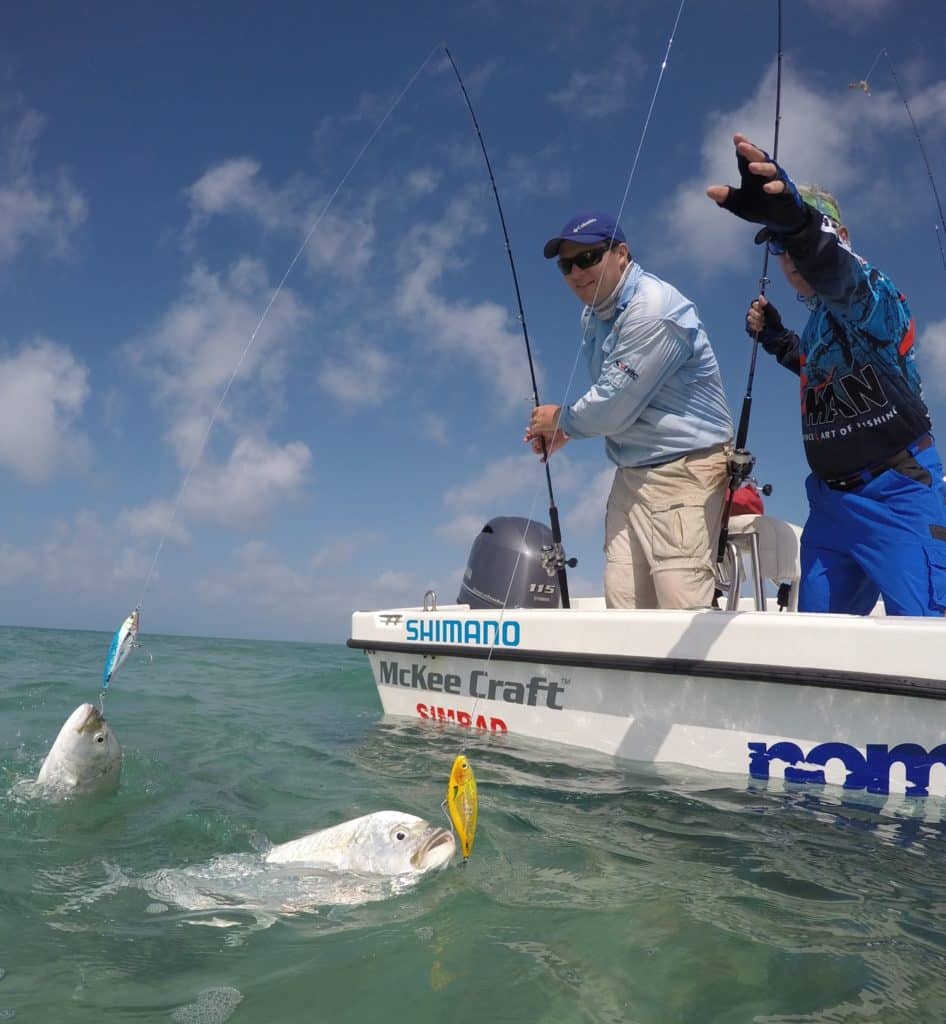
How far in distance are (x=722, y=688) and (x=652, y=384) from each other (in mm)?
1420

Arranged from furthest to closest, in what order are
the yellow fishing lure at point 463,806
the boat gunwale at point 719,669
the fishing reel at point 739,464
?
the fishing reel at point 739,464 → the boat gunwale at point 719,669 → the yellow fishing lure at point 463,806

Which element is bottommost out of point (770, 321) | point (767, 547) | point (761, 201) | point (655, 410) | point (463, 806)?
point (463, 806)

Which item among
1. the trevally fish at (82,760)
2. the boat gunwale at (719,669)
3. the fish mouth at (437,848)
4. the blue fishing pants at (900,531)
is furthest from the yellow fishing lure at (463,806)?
the blue fishing pants at (900,531)

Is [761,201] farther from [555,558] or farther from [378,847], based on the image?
[555,558]

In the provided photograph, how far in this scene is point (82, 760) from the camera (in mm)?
3117

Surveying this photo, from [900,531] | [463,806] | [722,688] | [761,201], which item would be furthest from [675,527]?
[463,806]

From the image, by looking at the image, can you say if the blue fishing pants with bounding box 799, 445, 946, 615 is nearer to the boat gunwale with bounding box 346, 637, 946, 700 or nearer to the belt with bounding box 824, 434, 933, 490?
the belt with bounding box 824, 434, 933, 490

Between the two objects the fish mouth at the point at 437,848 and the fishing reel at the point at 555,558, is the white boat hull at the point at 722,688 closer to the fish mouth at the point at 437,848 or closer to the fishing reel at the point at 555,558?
the fishing reel at the point at 555,558

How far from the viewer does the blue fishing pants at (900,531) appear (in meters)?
3.10

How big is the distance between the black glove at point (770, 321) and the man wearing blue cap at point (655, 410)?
61 cm

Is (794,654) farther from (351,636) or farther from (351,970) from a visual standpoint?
(351,636)

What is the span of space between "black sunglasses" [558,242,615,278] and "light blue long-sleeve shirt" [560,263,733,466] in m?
0.19

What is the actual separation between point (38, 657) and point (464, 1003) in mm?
11366

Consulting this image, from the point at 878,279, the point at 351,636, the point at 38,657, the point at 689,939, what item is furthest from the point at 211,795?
the point at 38,657
